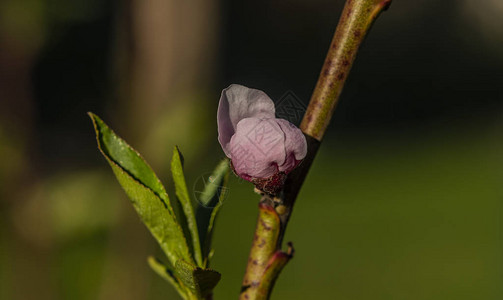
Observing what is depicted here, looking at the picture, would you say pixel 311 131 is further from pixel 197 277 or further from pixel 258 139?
pixel 197 277

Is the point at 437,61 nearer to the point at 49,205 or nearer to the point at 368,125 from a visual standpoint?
the point at 368,125

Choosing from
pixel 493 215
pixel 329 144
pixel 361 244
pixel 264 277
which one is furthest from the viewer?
pixel 329 144

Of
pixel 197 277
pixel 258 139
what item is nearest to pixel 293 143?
pixel 258 139

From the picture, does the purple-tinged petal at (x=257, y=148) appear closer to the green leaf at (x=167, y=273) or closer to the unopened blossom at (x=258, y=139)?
the unopened blossom at (x=258, y=139)

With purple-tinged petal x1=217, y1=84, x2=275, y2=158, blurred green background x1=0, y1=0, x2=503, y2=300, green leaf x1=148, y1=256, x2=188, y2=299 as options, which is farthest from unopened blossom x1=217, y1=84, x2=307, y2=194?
blurred green background x1=0, y1=0, x2=503, y2=300

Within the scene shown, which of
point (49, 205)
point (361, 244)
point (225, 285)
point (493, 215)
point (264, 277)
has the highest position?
point (264, 277)

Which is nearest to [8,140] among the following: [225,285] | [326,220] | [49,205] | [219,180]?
[49,205]

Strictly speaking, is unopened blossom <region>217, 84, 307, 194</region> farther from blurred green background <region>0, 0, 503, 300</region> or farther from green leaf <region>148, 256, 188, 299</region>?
blurred green background <region>0, 0, 503, 300</region>

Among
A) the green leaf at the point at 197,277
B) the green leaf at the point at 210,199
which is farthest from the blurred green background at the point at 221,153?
the green leaf at the point at 197,277
